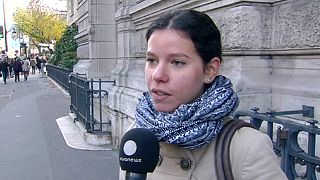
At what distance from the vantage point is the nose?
1.45 metres

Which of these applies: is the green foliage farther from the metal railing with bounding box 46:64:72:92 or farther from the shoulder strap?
the shoulder strap

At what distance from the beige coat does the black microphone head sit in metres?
0.10

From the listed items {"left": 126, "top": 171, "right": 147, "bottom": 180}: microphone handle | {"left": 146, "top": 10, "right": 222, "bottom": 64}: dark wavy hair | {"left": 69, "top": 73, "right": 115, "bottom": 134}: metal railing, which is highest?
{"left": 146, "top": 10, "right": 222, "bottom": 64}: dark wavy hair

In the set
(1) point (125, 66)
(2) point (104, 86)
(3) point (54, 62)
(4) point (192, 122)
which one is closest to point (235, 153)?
(4) point (192, 122)

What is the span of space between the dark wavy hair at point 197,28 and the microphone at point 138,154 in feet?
1.16

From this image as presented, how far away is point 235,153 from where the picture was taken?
133 centimetres

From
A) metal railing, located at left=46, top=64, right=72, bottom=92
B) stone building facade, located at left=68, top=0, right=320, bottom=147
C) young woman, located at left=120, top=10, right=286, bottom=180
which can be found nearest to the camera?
young woman, located at left=120, top=10, right=286, bottom=180

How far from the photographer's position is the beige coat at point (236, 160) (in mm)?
1290

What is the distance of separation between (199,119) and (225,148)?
0.49 feet

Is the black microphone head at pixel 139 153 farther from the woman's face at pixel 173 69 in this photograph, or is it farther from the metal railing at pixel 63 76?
the metal railing at pixel 63 76

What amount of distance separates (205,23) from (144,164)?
525 millimetres

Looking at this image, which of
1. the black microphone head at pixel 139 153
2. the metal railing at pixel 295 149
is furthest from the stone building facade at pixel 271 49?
the black microphone head at pixel 139 153

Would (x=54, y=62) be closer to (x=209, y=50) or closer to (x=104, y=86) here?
(x=104, y=86)

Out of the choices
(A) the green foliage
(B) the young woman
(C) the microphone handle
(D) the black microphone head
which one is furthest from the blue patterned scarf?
(A) the green foliage
